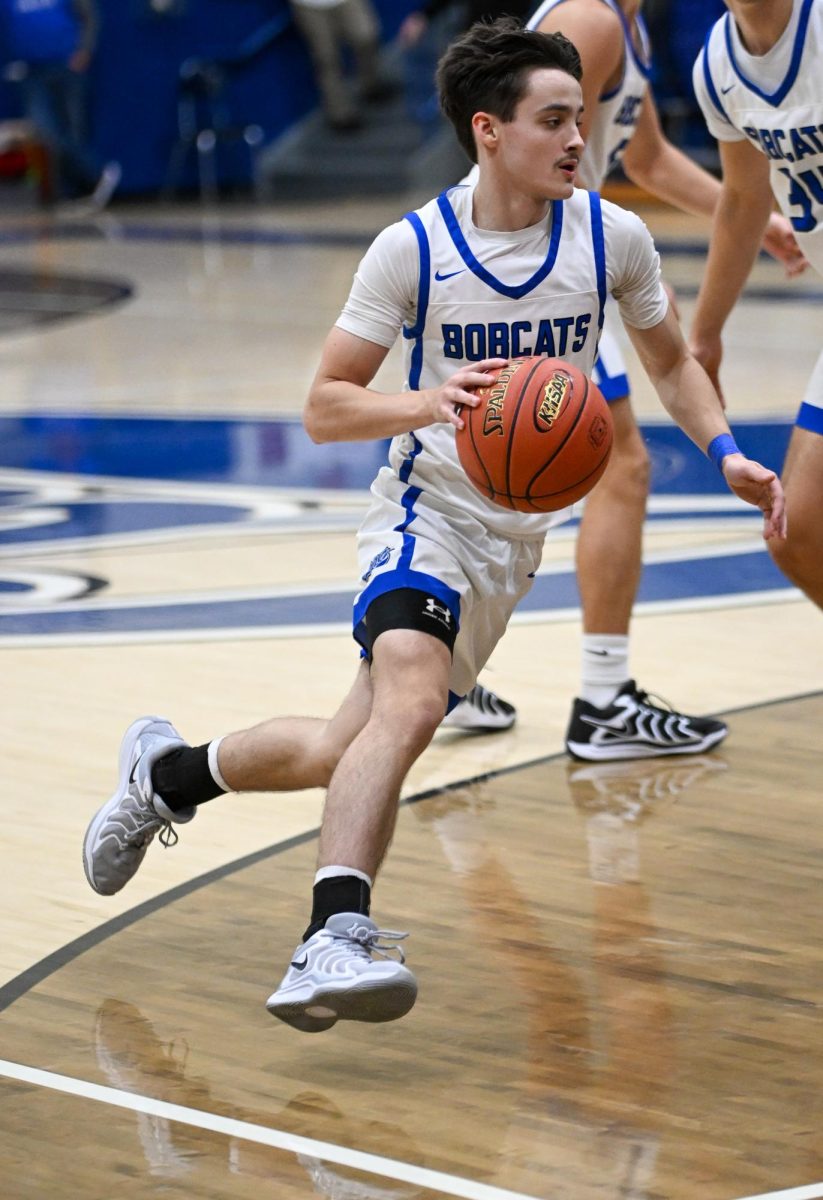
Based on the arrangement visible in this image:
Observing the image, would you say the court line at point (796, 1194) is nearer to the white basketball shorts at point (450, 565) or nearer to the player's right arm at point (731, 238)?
the white basketball shorts at point (450, 565)

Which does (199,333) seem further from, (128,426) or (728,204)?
(728,204)

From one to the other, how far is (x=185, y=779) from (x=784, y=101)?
6.36 ft

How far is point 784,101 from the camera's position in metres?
4.28

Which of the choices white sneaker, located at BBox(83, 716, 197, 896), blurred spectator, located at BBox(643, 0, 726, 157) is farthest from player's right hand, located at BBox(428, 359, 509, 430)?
blurred spectator, located at BBox(643, 0, 726, 157)

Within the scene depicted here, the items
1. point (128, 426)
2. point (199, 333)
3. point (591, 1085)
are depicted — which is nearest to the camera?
point (591, 1085)

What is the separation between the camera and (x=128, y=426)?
923 cm

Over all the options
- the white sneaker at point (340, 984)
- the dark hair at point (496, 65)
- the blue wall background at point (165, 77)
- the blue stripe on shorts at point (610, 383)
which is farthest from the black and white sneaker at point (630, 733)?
the blue wall background at point (165, 77)

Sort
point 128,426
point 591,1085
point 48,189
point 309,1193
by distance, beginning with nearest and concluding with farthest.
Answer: point 309,1193 < point 591,1085 < point 128,426 < point 48,189

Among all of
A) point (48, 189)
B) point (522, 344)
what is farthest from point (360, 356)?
point (48, 189)

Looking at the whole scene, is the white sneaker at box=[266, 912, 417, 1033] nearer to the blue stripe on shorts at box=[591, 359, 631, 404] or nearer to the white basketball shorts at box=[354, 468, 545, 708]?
the white basketball shorts at box=[354, 468, 545, 708]

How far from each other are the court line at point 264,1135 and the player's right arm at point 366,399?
1140 millimetres

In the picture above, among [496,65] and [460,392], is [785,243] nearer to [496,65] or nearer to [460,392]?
[496,65]

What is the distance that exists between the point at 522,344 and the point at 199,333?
28.6 ft

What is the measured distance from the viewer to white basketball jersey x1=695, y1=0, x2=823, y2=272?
4.25m
